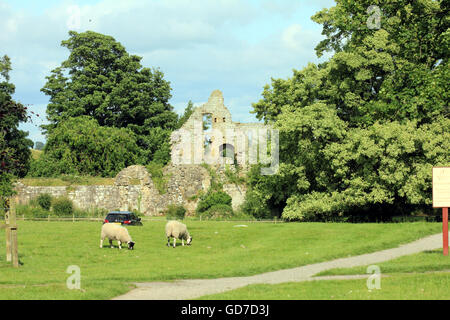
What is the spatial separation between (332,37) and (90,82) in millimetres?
39600

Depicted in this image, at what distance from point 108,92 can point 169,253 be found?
58.7m

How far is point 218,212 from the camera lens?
57594 mm

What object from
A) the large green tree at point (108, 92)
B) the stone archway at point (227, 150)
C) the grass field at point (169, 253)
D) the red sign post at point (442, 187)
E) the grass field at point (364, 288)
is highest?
the large green tree at point (108, 92)

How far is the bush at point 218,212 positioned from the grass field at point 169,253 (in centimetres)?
1348

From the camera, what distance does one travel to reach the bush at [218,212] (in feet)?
188

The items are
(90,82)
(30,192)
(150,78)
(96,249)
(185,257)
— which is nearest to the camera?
(185,257)

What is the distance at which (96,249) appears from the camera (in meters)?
30.4

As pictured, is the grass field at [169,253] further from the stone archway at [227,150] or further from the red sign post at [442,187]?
the stone archway at [227,150]

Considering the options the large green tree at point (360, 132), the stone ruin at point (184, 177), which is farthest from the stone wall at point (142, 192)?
the large green tree at point (360, 132)

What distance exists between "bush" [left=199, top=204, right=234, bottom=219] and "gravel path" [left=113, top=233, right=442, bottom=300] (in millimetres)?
30715
